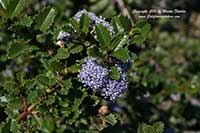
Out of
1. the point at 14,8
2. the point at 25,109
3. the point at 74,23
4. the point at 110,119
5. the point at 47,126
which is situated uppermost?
the point at 14,8

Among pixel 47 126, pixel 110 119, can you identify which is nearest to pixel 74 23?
pixel 110 119

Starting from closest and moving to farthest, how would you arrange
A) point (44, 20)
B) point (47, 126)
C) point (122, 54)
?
point (122, 54) < point (44, 20) < point (47, 126)

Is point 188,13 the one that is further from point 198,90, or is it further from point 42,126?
point 42,126

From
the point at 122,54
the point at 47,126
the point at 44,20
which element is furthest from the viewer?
the point at 47,126

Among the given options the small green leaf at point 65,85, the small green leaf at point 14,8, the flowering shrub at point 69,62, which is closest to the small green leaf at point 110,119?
the flowering shrub at point 69,62

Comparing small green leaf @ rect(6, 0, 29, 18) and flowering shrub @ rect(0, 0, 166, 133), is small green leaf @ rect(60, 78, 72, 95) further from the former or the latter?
small green leaf @ rect(6, 0, 29, 18)

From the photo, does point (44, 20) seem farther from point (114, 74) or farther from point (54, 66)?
point (114, 74)

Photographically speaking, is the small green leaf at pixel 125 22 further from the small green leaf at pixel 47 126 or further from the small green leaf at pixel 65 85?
the small green leaf at pixel 47 126
